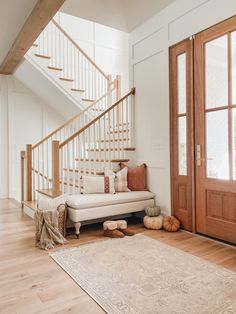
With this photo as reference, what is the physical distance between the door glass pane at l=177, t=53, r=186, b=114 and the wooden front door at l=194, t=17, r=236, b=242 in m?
0.22

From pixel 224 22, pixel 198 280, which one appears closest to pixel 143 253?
pixel 198 280

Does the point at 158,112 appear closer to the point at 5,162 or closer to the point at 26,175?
the point at 26,175

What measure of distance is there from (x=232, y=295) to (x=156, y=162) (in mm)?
2241

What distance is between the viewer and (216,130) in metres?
3.01

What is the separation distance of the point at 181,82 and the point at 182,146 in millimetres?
843

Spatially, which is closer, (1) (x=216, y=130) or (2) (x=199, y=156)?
(1) (x=216, y=130)

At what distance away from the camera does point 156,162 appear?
12.8ft

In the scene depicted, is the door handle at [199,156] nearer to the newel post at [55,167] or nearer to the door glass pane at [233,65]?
the door glass pane at [233,65]

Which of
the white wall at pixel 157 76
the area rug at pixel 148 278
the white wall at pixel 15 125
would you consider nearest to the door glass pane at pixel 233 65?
the white wall at pixel 157 76

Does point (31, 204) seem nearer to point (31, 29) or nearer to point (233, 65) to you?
point (31, 29)

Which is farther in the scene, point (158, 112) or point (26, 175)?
point (26, 175)

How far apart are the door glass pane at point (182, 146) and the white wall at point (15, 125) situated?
399 cm

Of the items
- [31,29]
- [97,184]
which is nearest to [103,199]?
[97,184]

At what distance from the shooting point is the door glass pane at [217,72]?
2910mm
